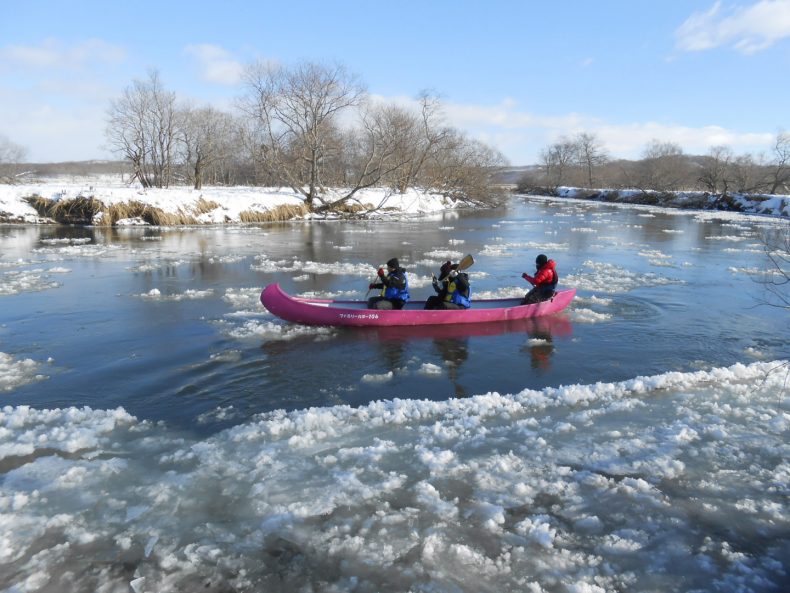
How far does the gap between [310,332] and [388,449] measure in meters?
4.02

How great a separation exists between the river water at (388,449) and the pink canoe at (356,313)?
0.77ft

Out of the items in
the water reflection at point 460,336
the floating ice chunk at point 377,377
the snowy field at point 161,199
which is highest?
the snowy field at point 161,199

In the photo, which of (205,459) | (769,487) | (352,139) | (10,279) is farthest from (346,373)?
(352,139)

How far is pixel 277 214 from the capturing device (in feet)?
99.5

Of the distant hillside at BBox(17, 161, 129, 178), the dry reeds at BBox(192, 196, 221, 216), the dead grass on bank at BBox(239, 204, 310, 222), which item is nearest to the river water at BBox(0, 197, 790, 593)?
the dry reeds at BBox(192, 196, 221, 216)

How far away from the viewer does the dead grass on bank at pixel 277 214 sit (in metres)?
29.1

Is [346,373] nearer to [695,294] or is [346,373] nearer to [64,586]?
[64,586]

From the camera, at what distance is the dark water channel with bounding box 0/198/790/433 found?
6.43 m

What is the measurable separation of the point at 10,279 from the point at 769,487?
14483mm

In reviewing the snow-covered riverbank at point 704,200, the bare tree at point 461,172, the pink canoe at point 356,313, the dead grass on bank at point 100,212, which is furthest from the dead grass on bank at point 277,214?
the snow-covered riverbank at point 704,200

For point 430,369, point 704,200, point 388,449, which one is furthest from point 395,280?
point 704,200

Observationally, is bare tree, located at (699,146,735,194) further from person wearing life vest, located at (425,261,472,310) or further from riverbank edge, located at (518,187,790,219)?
person wearing life vest, located at (425,261,472,310)

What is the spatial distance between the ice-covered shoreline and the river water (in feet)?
0.06

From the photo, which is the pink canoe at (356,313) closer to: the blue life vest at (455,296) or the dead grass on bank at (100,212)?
the blue life vest at (455,296)
